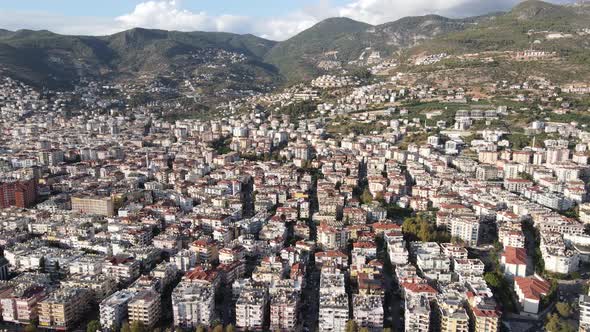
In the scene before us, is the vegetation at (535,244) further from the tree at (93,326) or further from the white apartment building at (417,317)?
the tree at (93,326)

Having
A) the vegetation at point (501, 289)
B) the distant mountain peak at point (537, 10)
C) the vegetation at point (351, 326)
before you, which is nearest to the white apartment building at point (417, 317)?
the vegetation at point (351, 326)

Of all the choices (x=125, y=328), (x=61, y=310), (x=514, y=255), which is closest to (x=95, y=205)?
(x=61, y=310)

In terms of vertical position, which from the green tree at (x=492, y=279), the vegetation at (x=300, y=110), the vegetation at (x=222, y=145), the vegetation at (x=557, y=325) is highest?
the vegetation at (x=300, y=110)

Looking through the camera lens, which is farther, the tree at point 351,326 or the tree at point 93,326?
the tree at point 93,326

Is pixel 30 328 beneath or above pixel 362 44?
beneath

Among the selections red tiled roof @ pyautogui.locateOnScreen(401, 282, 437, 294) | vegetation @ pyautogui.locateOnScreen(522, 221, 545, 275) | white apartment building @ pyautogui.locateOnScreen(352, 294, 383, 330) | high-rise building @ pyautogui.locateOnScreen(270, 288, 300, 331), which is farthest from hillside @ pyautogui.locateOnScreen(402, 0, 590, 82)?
high-rise building @ pyautogui.locateOnScreen(270, 288, 300, 331)

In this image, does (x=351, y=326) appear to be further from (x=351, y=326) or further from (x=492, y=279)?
(x=492, y=279)
